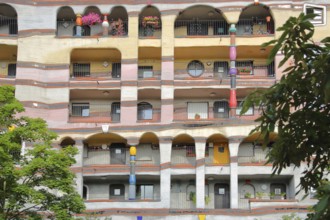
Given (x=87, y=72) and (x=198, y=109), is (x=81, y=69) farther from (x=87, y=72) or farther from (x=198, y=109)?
(x=198, y=109)

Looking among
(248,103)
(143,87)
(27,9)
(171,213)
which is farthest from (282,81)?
(27,9)

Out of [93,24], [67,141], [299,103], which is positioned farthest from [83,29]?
[299,103]

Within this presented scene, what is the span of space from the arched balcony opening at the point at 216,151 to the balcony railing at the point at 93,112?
6546 millimetres

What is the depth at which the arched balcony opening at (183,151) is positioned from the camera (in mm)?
43291

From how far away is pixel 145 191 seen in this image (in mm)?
43625

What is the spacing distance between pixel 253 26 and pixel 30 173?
24.2 meters

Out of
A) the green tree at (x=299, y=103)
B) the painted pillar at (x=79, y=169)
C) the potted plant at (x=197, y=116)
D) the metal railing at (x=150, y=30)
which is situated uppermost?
the metal railing at (x=150, y=30)

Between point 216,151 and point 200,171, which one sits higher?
point 216,151

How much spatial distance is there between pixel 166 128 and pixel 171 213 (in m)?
5.68

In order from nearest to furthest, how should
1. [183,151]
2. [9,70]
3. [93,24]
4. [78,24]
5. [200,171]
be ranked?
1. [200,171]
2. [183,151]
3. [78,24]
4. [93,24]
5. [9,70]

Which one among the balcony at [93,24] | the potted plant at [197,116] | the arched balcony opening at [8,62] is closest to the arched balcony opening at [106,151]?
the potted plant at [197,116]

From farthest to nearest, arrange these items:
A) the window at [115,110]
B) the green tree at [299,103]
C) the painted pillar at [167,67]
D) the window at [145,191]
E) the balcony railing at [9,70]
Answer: the balcony railing at [9,70]
the window at [115,110]
the window at [145,191]
the painted pillar at [167,67]
the green tree at [299,103]

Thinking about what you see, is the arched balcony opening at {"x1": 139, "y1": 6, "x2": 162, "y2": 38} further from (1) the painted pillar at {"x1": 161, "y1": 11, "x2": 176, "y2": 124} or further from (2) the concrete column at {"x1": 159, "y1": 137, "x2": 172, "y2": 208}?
(2) the concrete column at {"x1": 159, "y1": 137, "x2": 172, "y2": 208}

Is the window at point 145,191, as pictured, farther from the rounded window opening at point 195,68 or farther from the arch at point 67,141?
the rounded window opening at point 195,68
